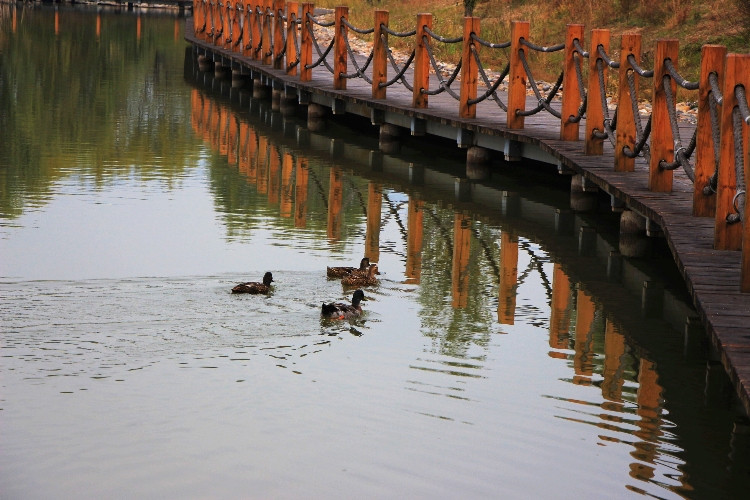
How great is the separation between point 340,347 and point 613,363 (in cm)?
183

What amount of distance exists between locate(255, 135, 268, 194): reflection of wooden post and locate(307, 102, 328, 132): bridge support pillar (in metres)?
0.92

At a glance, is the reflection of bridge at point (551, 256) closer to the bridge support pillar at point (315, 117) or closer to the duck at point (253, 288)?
the bridge support pillar at point (315, 117)

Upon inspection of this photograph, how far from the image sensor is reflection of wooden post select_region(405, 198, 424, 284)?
1252 cm

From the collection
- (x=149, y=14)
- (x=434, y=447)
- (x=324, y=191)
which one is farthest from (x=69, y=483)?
(x=149, y=14)

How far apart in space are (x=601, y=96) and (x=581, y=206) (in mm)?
1222

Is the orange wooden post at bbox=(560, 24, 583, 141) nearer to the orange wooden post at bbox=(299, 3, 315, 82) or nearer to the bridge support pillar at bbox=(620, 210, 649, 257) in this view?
the bridge support pillar at bbox=(620, 210, 649, 257)

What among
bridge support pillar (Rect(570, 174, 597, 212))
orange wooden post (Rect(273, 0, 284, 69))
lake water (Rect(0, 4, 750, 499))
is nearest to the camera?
lake water (Rect(0, 4, 750, 499))

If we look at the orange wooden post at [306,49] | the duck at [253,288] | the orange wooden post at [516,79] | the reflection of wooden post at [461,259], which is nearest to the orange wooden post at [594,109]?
the reflection of wooden post at [461,259]

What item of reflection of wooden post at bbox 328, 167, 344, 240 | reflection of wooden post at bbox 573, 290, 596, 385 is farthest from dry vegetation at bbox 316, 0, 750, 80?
reflection of wooden post at bbox 573, 290, 596, 385

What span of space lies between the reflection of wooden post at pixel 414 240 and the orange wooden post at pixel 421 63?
2.99m

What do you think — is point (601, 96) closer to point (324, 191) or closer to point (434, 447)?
point (324, 191)

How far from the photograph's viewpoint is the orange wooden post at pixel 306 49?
76.7 feet

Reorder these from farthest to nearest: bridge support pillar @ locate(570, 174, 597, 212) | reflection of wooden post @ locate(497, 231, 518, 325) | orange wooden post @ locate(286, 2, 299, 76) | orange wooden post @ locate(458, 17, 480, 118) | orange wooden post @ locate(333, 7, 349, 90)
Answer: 1. orange wooden post @ locate(286, 2, 299, 76)
2. orange wooden post @ locate(333, 7, 349, 90)
3. orange wooden post @ locate(458, 17, 480, 118)
4. bridge support pillar @ locate(570, 174, 597, 212)
5. reflection of wooden post @ locate(497, 231, 518, 325)

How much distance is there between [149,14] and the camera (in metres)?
63.8
